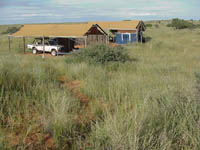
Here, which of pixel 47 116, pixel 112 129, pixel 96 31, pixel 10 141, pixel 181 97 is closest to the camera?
pixel 112 129

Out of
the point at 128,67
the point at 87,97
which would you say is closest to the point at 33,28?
the point at 128,67

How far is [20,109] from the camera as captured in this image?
4664 mm

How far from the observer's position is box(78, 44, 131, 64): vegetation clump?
12.4 m

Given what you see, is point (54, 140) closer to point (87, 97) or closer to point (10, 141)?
point (10, 141)

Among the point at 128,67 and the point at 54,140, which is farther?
the point at 128,67

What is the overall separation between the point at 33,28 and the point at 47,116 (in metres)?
20.6

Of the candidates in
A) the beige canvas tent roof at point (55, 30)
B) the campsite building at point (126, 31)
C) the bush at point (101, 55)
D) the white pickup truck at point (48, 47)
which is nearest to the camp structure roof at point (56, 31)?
the beige canvas tent roof at point (55, 30)

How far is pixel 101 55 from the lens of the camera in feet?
41.0

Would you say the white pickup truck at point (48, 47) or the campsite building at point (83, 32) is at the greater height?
the campsite building at point (83, 32)

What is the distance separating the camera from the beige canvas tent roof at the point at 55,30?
19.9 m

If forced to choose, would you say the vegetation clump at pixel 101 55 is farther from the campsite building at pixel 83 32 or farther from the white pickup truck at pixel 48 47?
the white pickup truck at pixel 48 47

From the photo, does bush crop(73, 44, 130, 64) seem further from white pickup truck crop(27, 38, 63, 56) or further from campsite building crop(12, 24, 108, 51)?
white pickup truck crop(27, 38, 63, 56)

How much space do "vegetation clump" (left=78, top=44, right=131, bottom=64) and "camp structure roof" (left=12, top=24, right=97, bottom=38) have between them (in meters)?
6.20

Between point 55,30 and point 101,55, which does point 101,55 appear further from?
point 55,30
